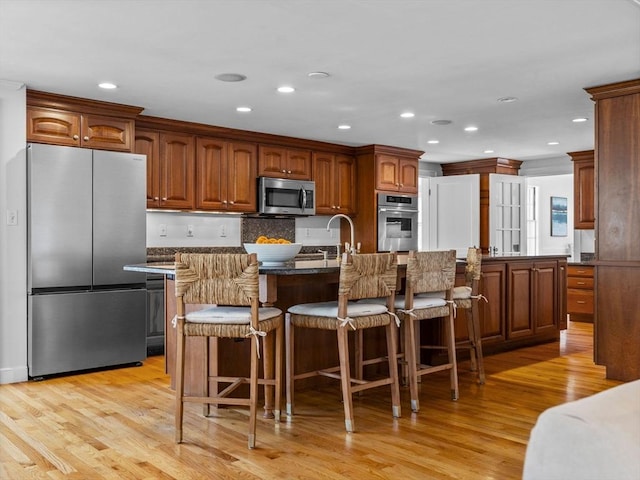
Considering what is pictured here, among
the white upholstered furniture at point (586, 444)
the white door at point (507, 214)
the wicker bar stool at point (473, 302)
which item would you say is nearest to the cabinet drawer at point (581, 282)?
the white door at point (507, 214)

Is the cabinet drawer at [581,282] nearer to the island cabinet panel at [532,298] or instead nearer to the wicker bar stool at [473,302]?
the island cabinet panel at [532,298]

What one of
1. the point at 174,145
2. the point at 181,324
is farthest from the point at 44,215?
the point at 181,324

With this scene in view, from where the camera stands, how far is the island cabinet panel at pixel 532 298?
5480 mm

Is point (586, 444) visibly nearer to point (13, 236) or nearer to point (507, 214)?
point (13, 236)

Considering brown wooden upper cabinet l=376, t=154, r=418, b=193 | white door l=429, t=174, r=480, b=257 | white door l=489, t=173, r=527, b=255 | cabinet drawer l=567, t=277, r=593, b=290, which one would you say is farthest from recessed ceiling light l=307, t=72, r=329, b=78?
cabinet drawer l=567, t=277, r=593, b=290

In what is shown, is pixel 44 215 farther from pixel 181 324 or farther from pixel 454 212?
pixel 454 212

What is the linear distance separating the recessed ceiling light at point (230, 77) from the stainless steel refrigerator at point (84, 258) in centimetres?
118

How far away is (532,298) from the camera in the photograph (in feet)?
18.8

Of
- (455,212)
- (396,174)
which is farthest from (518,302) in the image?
(455,212)

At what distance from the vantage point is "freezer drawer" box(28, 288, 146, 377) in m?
4.52

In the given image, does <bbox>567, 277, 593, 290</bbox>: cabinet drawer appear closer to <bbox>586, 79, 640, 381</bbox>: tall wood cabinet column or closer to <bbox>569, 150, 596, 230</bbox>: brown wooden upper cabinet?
<bbox>569, 150, 596, 230</bbox>: brown wooden upper cabinet

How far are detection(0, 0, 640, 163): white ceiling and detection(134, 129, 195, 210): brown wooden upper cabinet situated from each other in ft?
0.92

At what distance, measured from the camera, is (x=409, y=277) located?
11.7 feet

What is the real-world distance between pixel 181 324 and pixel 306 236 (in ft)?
15.2
